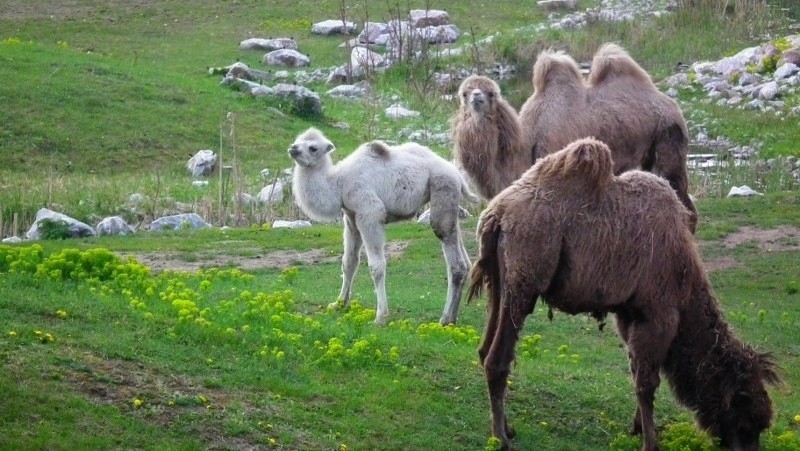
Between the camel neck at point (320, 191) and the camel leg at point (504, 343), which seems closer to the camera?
the camel leg at point (504, 343)

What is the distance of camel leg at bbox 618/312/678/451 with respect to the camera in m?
8.78

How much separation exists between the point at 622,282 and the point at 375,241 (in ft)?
14.3

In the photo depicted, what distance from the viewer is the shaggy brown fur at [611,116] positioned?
14.2 meters

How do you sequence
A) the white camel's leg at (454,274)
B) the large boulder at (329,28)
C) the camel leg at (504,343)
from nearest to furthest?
the camel leg at (504,343), the white camel's leg at (454,274), the large boulder at (329,28)

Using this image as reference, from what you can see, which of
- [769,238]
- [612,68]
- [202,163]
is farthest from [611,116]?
[202,163]

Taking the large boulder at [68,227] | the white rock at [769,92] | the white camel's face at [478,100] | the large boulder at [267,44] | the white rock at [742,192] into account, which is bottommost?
the white rock at [742,192]

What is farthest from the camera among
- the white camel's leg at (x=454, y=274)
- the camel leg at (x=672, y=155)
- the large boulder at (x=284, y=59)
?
the large boulder at (x=284, y=59)

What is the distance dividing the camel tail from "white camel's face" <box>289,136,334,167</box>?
444 centimetres

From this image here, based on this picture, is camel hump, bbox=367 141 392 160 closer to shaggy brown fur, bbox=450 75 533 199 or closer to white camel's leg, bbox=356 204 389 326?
white camel's leg, bbox=356 204 389 326

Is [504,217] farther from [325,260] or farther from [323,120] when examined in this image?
[323,120]

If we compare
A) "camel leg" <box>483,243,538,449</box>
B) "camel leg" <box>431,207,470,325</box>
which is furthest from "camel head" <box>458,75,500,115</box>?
"camel leg" <box>483,243,538,449</box>

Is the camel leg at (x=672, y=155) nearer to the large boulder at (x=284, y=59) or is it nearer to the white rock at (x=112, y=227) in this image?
the white rock at (x=112, y=227)

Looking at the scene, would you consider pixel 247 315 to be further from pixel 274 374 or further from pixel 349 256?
pixel 349 256

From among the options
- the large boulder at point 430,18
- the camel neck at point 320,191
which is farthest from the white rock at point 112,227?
the large boulder at point 430,18
